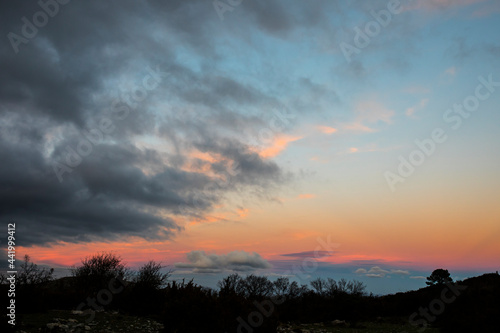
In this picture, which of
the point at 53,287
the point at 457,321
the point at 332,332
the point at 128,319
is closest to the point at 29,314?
the point at 128,319

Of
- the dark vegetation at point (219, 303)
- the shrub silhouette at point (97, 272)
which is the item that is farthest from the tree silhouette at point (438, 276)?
the shrub silhouette at point (97, 272)

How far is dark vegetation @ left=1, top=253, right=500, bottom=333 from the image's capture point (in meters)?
9.52

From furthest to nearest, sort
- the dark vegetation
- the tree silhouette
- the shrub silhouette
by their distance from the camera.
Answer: the tree silhouette
the shrub silhouette
the dark vegetation

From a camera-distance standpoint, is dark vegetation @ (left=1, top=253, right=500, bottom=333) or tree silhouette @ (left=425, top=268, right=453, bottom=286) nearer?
dark vegetation @ (left=1, top=253, right=500, bottom=333)

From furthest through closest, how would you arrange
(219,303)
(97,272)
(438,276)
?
(438,276) → (97,272) → (219,303)

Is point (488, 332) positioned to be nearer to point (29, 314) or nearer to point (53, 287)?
point (29, 314)

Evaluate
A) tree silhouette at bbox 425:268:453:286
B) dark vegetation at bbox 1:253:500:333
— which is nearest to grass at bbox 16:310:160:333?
dark vegetation at bbox 1:253:500:333

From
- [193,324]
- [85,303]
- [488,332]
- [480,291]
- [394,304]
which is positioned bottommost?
[394,304]

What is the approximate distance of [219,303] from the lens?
13.4m

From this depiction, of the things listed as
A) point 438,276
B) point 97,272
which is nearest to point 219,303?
point 97,272

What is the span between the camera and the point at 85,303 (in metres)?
25.4

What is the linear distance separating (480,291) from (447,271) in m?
63.5

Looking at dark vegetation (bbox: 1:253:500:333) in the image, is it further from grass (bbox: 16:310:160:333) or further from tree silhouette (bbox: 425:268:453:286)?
tree silhouette (bbox: 425:268:453:286)

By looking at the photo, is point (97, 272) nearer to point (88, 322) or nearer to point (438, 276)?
point (88, 322)
